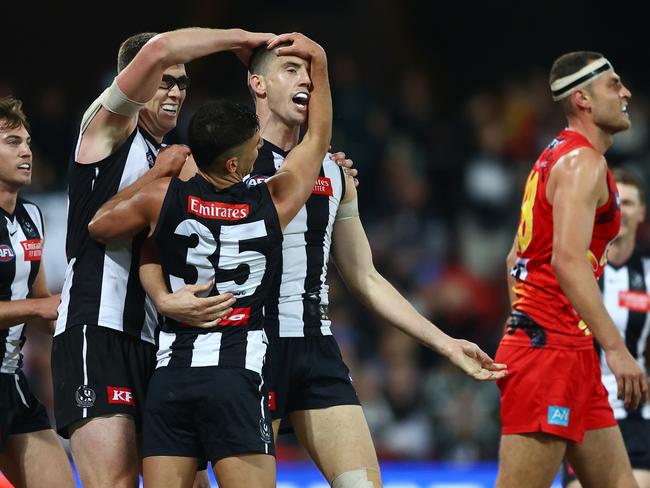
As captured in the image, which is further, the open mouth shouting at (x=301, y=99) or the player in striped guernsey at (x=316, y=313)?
the open mouth shouting at (x=301, y=99)

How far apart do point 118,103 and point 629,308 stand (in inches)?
141

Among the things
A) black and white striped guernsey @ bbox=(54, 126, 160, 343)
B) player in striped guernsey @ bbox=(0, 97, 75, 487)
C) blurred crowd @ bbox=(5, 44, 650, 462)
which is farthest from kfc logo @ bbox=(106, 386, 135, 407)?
blurred crowd @ bbox=(5, 44, 650, 462)

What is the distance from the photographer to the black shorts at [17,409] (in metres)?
5.40

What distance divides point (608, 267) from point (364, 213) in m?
5.20

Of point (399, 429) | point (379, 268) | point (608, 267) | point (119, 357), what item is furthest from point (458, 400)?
point (119, 357)

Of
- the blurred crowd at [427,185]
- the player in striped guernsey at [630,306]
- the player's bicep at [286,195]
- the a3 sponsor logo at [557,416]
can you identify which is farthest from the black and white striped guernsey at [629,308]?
the blurred crowd at [427,185]

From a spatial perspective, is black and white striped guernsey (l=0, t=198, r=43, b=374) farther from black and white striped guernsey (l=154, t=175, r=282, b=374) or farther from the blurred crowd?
the blurred crowd

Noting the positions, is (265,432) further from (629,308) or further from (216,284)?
(629,308)

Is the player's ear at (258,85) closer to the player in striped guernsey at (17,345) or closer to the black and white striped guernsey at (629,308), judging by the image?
the player in striped guernsey at (17,345)

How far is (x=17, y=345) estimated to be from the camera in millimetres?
Result: 5594

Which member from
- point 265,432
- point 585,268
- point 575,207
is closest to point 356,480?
point 265,432

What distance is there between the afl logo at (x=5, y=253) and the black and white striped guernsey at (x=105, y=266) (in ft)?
2.28

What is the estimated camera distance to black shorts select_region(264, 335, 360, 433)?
16.2 feet

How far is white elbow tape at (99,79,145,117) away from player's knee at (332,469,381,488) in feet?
5.89
